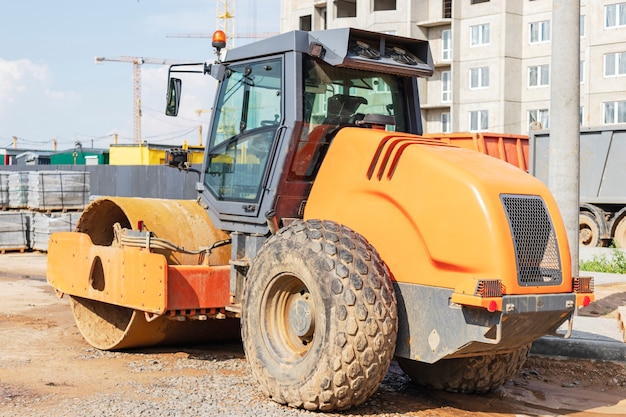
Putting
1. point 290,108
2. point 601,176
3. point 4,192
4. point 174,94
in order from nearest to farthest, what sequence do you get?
point 290,108 < point 174,94 < point 4,192 < point 601,176

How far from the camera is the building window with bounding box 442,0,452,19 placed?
58.0 metres

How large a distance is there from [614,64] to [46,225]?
3683 cm

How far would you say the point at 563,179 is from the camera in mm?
9984

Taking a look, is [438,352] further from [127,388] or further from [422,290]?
[127,388]

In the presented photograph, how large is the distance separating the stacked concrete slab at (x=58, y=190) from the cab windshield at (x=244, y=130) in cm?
1337

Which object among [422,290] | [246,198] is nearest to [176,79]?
[246,198]

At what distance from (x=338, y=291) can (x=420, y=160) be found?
3.74 ft

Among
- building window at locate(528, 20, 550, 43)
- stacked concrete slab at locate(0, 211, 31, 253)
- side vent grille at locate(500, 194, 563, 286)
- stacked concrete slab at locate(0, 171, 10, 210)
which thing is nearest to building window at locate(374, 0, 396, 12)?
building window at locate(528, 20, 550, 43)

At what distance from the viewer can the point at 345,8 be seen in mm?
62375

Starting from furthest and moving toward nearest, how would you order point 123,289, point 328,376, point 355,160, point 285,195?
point 123,289 → point 285,195 → point 355,160 → point 328,376

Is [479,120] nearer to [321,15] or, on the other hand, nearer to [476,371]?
[321,15]

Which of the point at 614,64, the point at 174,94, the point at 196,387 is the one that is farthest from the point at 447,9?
the point at 196,387

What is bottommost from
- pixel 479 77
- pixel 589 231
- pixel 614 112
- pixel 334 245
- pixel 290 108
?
pixel 589 231

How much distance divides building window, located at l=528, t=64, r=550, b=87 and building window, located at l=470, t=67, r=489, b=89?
2666 mm
